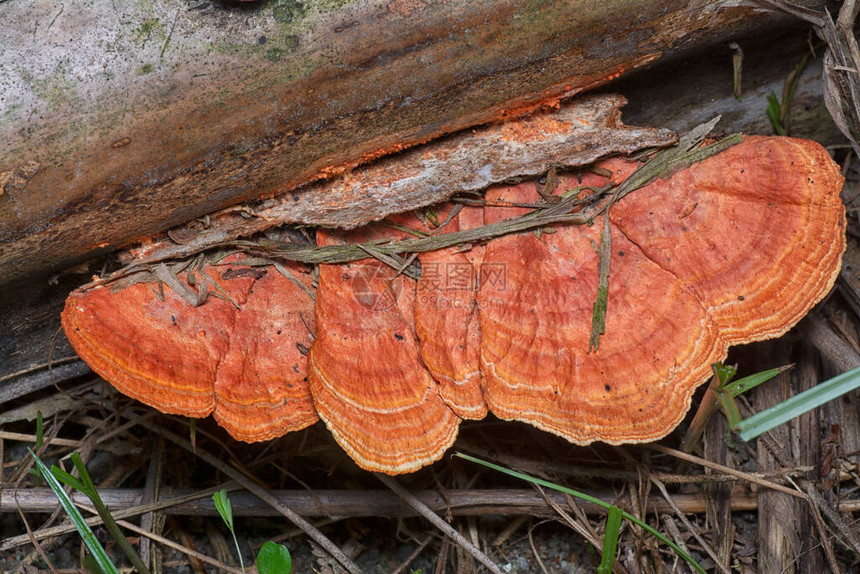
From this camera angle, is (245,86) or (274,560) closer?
(245,86)

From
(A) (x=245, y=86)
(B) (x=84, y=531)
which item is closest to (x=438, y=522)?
(B) (x=84, y=531)

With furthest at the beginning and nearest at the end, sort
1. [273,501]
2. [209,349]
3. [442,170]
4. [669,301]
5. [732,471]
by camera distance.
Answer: [273,501], [732,471], [442,170], [209,349], [669,301]

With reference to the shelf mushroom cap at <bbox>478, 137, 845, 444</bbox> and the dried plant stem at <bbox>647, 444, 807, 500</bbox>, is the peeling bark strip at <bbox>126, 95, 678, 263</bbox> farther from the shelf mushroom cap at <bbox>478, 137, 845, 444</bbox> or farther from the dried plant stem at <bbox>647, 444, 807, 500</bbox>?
the dried plant stem at <bbox>647, 444, 807, 500</bbox>

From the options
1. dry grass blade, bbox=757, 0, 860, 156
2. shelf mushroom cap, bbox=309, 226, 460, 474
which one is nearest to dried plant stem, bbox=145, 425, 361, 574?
shelf mushroom cap, bbox=309, 226, 460, 474

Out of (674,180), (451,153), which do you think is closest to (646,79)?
(674,180)

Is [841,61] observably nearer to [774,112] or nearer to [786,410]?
[774,112]

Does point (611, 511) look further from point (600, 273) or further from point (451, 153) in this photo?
point (451, 153)

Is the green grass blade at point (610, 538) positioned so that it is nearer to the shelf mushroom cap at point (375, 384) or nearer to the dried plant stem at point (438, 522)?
the dried plant stem at point (438, 522)
